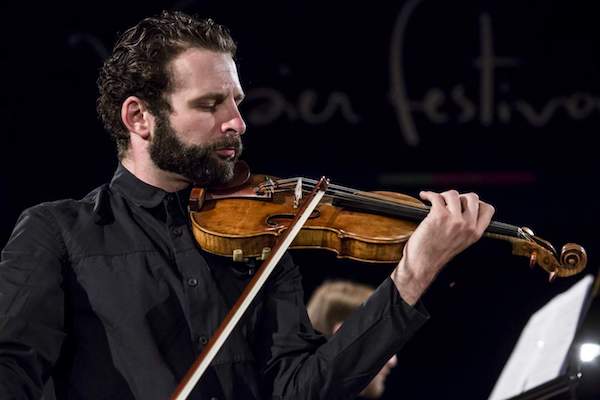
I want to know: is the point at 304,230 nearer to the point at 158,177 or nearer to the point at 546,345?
the point at 158,177

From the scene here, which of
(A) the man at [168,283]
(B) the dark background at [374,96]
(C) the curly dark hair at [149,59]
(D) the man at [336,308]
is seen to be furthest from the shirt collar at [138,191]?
(B) the dark background at [374,96]

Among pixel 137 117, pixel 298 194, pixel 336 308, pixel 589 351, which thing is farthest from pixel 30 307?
pixel 336 308

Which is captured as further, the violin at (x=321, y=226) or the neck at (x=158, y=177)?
the neck at (x=158, y=177)

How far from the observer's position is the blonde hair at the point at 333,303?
13.8 ft

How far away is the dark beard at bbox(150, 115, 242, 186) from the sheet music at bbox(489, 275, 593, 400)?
0.84 m

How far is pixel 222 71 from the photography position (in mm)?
2264

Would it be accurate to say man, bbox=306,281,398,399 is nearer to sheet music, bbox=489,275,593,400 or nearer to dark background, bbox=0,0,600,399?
dark background, bbox=0,0,600,399

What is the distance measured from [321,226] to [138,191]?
404 mm

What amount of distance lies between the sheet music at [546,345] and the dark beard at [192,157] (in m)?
0.84

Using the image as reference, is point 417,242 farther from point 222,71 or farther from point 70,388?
point 70,388

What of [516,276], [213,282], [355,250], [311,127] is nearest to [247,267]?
[213,282]

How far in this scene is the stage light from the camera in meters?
2.10

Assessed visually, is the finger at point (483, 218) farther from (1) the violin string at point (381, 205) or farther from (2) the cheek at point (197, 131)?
(2) the cheek at point (197, 131)

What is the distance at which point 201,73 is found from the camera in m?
2.24
